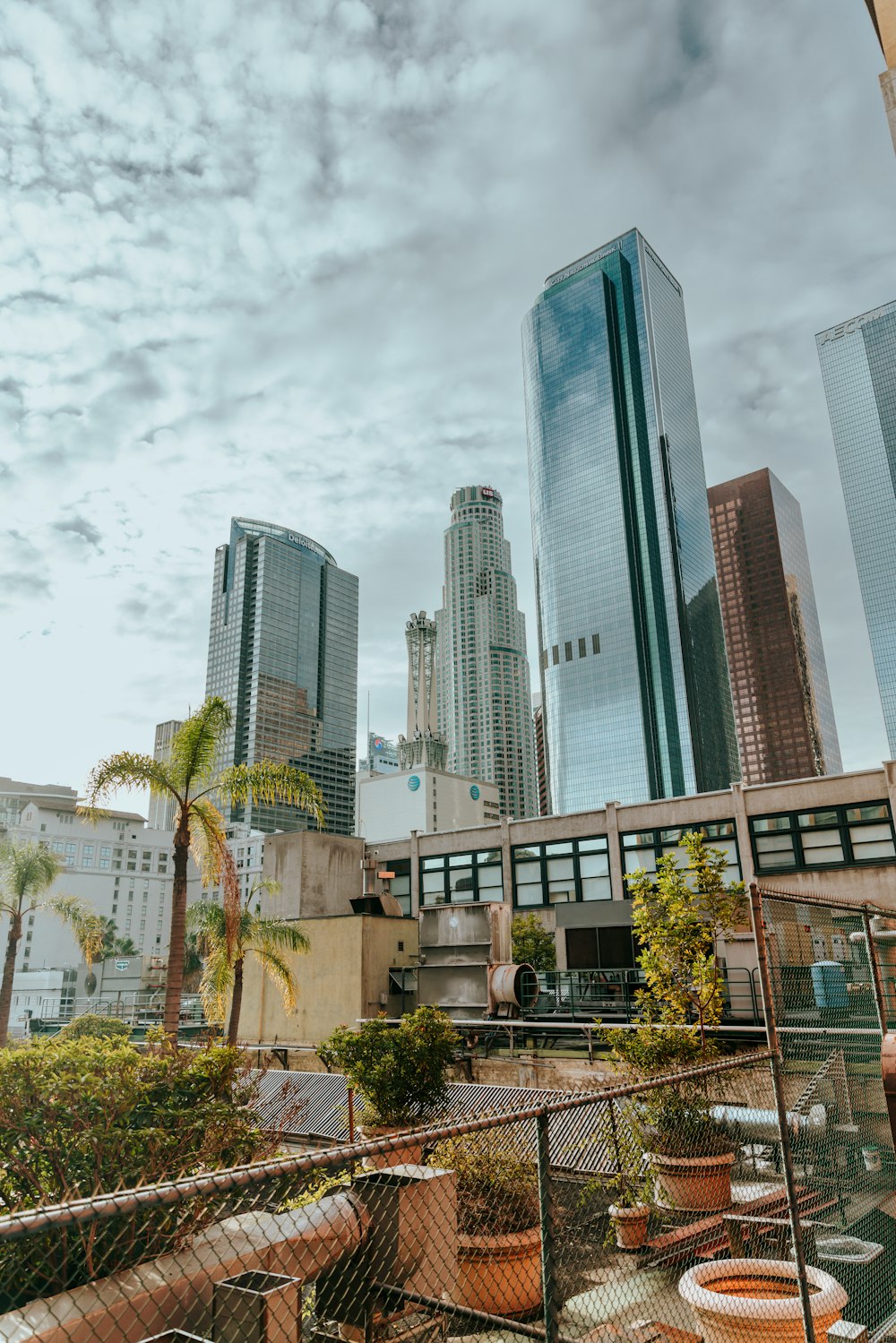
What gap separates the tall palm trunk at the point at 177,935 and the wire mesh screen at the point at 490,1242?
6420mm

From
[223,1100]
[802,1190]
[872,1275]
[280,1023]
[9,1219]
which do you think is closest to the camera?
[9,1219]

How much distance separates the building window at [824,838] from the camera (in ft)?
108

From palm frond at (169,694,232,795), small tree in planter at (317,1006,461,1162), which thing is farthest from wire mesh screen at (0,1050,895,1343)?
palm frond at (169,694,232,795)

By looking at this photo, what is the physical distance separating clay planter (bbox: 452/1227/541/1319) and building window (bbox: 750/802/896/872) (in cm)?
2963

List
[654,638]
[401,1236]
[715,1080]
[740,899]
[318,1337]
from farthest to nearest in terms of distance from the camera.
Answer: [654,638] → [740,899] → [715,1080] → [401,1236] → [318,1337]

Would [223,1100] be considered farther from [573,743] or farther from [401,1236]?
[573,743]

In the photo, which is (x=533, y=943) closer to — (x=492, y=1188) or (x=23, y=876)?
(x=23, y=876)

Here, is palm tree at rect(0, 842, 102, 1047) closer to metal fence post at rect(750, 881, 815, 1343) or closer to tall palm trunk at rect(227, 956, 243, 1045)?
tall palm trunk at rect(227, 956, 243, 1045)

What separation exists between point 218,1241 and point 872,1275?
535 centimetres

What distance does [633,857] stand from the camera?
39531mm

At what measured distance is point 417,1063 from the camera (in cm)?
1477

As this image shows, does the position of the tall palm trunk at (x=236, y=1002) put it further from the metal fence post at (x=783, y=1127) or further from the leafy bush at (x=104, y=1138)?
the metal fence post at (x=783, y=1127)

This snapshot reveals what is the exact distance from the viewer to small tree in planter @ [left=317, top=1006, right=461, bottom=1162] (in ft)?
47.6

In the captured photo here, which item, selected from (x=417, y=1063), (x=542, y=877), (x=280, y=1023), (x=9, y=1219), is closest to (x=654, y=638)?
(x=542, y=877)
